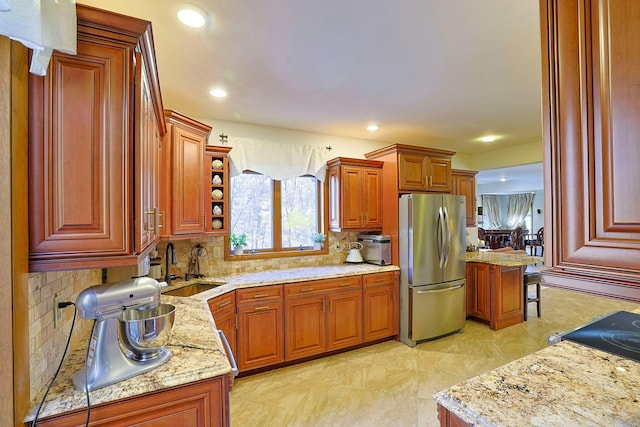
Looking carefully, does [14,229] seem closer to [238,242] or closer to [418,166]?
[238,242]

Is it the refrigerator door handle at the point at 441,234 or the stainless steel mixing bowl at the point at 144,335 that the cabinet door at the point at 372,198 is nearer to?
the refrigerator door handle at the point at 441,234

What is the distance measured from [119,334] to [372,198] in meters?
2.99

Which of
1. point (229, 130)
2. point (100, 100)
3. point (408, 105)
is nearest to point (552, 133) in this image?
point (100, 100)

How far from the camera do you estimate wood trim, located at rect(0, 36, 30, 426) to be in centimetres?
89

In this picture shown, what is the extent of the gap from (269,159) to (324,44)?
1.74 meters

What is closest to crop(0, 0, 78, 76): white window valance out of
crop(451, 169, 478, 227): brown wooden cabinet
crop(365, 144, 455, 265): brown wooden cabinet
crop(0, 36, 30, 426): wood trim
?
crop(0, 36, 30, 426): wood trim

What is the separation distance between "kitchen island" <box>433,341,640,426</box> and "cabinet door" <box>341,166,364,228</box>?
2425mm

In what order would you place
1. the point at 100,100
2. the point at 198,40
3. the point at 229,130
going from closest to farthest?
the point at 100,100 < the point at 198,40 < the point at 229,130

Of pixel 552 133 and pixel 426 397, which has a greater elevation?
pixel 552 133

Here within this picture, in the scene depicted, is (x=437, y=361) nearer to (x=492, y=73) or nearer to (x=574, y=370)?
(x=574, y=370)

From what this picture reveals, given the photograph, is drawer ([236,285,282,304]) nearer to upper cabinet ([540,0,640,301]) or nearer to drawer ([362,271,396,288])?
drawer ([362,271,396,288])

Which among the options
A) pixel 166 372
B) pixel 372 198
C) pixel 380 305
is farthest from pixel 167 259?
pixel 372 198

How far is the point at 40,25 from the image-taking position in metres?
0.82

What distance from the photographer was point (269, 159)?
3.42 meters
